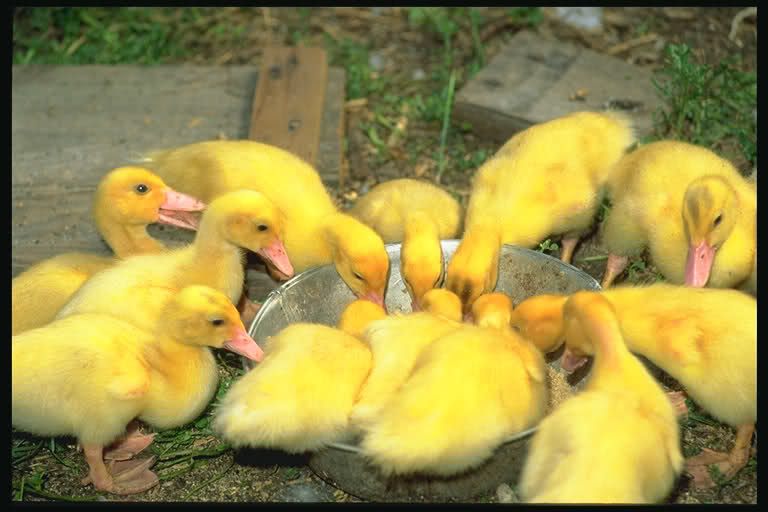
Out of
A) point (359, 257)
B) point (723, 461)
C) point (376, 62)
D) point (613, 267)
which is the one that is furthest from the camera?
point (376, 62)

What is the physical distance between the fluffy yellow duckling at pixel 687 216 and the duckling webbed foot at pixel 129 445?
6.51 ft

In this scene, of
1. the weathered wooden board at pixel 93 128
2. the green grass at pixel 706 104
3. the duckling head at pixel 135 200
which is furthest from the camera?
the weathered wooden board at pixel 93 128

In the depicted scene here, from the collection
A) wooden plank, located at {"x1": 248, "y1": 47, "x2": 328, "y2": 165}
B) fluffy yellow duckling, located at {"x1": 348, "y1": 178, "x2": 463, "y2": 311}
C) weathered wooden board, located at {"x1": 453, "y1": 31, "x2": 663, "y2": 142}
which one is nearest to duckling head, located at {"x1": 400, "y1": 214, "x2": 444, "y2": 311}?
fluffy yellow duckling, located at {"x1": 348, "y1": 178, "x2": 463, "y2": 311}

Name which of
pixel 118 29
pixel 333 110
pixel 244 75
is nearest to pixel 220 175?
pixel 333 110

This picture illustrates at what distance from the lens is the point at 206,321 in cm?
343

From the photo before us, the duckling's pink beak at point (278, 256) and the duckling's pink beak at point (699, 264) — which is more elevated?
the duckling's pink beak at point (699, 264)

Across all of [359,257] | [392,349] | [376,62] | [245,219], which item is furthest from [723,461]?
[376,62]

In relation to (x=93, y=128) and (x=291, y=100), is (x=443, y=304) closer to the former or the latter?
(x=291, y=100)

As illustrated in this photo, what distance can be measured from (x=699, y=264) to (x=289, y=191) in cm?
163

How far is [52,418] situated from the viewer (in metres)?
3.25

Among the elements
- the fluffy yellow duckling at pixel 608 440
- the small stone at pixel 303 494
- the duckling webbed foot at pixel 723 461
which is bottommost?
the small stone at pixel 303 494

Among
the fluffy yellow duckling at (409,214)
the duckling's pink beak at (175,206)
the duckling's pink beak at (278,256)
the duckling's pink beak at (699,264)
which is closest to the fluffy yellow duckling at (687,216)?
the duckling's pink beak at (699,264)

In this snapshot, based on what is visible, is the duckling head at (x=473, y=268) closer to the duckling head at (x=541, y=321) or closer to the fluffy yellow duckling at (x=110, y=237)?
the duckling head at (x=541, y=321)

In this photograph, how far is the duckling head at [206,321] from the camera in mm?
3420
